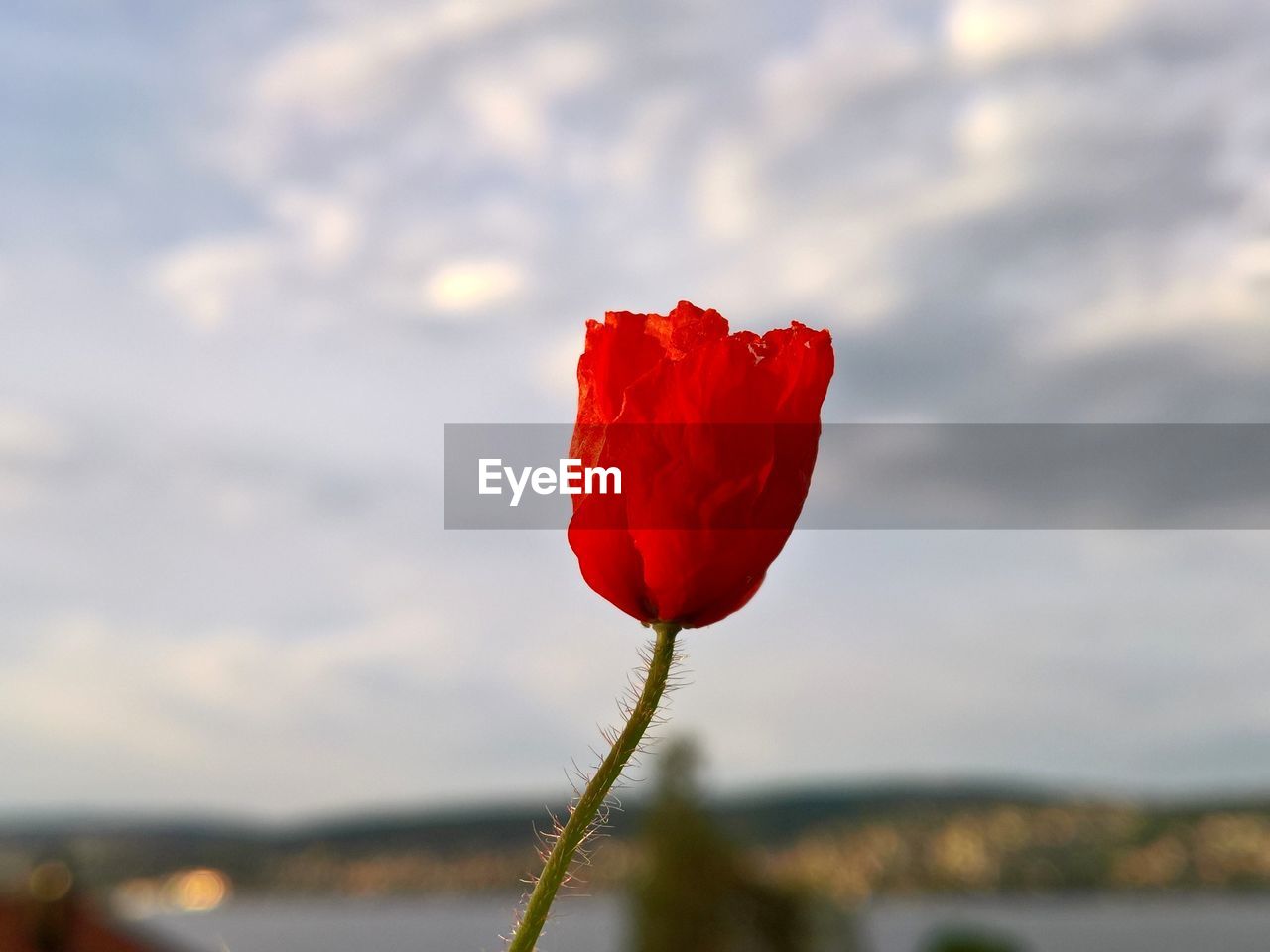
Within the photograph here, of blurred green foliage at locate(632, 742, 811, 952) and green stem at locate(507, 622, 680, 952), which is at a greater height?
blurred green foliage at locate(632, 742, 811, 952)

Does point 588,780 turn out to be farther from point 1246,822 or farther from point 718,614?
point 1246,822

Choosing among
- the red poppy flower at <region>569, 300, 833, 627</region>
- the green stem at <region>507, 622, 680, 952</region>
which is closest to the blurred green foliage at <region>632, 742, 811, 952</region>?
the red poppy flower at <region>569, 300, 833, 627</region>

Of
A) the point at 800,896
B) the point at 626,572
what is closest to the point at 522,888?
the point at 626,572

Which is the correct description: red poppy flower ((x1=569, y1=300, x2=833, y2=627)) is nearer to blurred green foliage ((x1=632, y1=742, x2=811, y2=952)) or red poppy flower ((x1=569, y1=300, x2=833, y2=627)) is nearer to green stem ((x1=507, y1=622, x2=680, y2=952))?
green stem ((x1=507, y1=622, x2=680, y2=952))

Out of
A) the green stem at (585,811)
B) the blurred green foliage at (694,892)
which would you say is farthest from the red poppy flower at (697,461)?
the blurred green foliage at (694,892)

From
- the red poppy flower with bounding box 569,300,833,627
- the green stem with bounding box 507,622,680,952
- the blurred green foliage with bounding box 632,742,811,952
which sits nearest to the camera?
the green stem with bounding box 507,622,680,952

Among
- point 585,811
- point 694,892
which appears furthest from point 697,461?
point 694,892

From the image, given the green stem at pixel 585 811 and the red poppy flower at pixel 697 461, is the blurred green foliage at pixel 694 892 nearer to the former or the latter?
the red poppy flower at pixel 697 461
